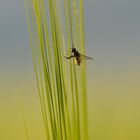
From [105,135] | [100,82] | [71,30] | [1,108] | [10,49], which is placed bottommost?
[105,135]

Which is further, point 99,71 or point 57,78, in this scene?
point 99,71

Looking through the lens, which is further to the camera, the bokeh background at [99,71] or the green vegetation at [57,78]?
the bokeh background at [99,71]

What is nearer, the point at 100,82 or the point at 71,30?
the point at 71,30

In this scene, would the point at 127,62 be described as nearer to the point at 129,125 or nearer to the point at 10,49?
the point at 129,125

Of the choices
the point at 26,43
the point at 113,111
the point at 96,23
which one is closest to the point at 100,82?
the point at 113,111

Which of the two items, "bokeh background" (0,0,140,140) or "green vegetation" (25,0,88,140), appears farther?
"bokeh background" (0,0,140,140)

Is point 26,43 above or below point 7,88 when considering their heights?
above

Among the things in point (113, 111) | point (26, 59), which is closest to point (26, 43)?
point (26, 59)
